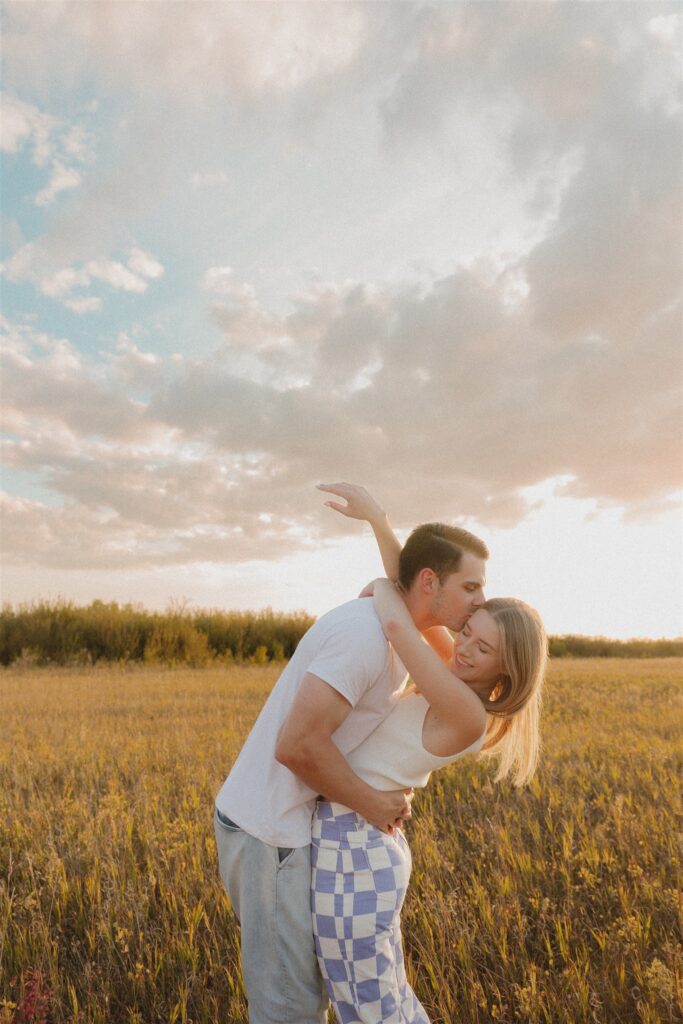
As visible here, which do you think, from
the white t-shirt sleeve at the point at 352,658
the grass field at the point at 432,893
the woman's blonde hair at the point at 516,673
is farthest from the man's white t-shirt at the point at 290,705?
the grass field at the point at 432,893

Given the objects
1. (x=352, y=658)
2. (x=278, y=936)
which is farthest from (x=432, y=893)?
(x=352, y=658)

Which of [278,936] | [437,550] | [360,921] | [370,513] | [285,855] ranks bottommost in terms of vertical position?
[278,936]

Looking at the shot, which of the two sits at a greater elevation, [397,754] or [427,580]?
[427,580]

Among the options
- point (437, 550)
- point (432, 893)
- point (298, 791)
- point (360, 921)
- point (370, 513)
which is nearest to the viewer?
point (360, 921)

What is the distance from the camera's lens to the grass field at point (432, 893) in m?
3.83

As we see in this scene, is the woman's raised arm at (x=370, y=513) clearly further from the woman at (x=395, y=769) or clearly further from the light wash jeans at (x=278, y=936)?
the light wash jeans at (x=278, y=936)

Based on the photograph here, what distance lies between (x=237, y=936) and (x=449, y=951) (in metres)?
1.17

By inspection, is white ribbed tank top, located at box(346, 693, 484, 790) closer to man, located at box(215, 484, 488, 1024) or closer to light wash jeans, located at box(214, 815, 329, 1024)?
man, located at box(215, 484, 488, 1024)

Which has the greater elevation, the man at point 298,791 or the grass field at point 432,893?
the man at point 298,791

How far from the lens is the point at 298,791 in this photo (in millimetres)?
2934

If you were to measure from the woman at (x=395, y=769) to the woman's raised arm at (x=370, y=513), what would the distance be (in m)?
0.24

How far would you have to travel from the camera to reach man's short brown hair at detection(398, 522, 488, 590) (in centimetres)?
319

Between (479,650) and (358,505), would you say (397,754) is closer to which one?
(479,650)

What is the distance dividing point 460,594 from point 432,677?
1.60 feet
